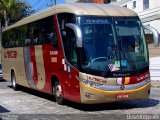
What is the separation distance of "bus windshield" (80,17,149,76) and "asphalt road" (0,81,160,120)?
1.18m

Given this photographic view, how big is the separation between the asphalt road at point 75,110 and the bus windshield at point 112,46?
1185mm

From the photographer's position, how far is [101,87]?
12219 millimetres

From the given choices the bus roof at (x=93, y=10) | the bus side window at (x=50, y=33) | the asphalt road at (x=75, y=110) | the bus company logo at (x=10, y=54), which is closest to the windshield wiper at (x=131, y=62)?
the asphalt road at (x=75, y=110)

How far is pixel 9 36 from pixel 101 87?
10564 mm

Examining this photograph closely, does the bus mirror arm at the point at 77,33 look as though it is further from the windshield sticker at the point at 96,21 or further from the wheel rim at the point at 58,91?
the wheel rim at the point at 58,91

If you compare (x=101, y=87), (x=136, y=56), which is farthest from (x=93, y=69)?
(x=136, y=56)

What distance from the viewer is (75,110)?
1292 cm

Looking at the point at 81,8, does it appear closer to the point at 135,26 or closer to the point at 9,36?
the point at 135,26

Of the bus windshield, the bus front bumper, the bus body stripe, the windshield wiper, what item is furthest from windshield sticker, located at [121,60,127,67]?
the bus body stripe

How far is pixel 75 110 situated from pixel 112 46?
2.25 metres

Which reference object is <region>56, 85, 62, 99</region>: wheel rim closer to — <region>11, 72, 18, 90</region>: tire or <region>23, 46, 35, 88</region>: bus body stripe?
<region>23, 46, 35, 88</region>: bus body stripe

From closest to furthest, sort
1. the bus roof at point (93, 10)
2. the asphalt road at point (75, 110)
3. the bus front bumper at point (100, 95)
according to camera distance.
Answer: the asphalt road at point (75, 110), the bus front bumper at point (100, 95), the bus roof at point (93, 10)

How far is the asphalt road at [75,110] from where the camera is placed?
11492 millimetres

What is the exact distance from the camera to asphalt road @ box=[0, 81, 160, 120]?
37.7 ft
